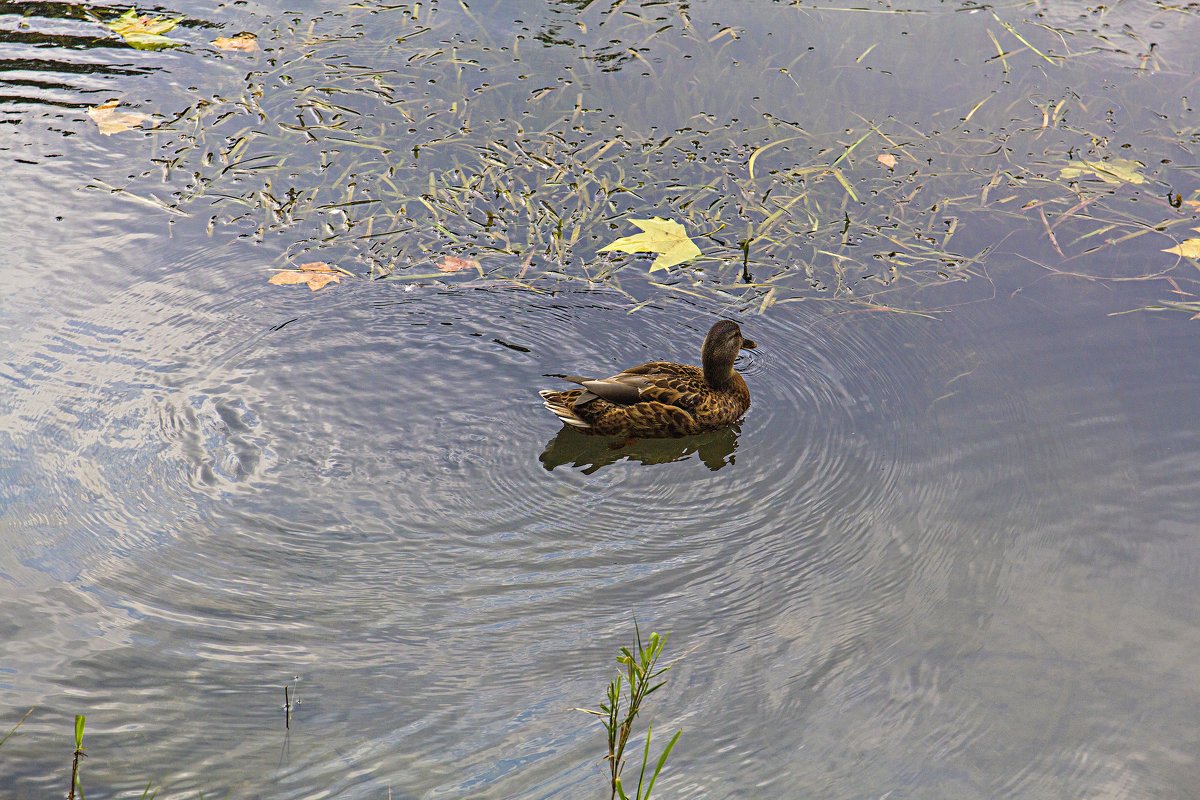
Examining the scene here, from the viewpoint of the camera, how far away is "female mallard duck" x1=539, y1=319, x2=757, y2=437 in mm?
5070

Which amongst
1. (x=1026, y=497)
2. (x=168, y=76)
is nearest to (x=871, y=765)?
(x=1026, y=497)

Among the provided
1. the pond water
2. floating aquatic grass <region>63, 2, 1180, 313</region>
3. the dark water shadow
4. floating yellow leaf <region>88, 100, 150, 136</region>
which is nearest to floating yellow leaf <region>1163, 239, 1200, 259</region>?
the pond water

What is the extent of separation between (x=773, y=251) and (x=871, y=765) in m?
3.41

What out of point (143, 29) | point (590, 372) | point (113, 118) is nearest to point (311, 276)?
point (590, 372)

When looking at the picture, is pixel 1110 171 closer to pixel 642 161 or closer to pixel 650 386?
pixel 642 161

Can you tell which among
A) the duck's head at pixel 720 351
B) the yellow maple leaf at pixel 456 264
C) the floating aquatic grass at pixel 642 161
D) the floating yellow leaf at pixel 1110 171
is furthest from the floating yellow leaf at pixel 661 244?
the floating yellow leaf at pixel 1110 171

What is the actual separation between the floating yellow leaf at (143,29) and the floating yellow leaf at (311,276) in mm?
3156

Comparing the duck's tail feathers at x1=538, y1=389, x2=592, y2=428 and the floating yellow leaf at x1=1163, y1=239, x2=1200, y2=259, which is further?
the floating yellow leaf at x1=1163, y1=239, x2=1200, y2=259

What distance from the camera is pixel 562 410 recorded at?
5.07 m

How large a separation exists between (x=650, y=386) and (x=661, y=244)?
128cm

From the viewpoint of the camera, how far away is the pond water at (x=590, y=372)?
11.7ft

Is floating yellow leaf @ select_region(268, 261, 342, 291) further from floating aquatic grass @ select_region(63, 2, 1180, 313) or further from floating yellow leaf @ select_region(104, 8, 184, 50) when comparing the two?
floating yellow leaf @ select_region(104, 8, 184, 50)

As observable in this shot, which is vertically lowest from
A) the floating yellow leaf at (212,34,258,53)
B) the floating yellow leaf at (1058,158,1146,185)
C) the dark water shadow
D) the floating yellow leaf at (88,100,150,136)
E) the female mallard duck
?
the dark water shadow

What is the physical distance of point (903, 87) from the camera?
24.5ft
